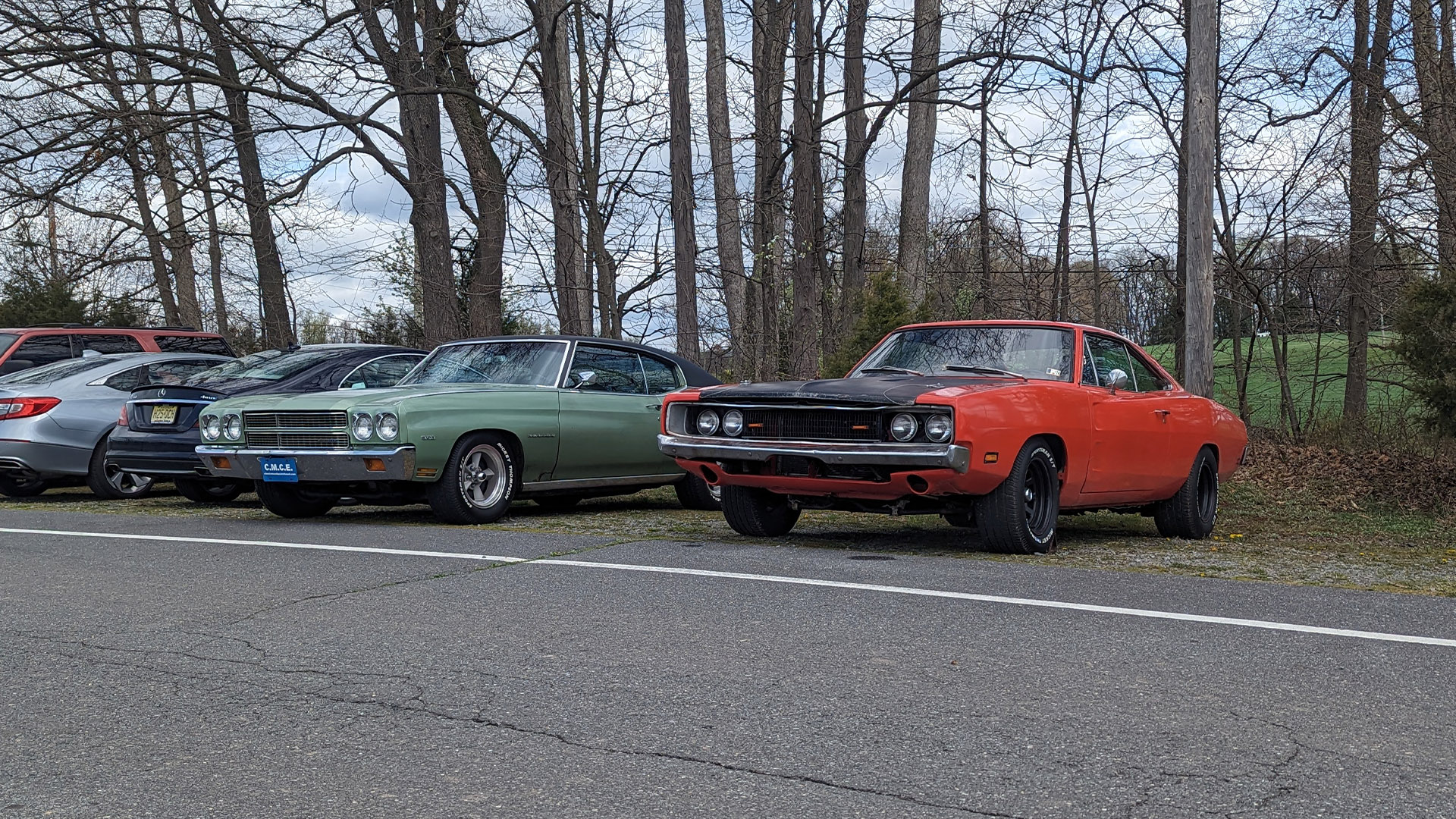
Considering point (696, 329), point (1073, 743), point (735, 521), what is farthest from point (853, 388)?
point (696, 329)

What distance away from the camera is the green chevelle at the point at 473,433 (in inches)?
396

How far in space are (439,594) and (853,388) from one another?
2.91 m

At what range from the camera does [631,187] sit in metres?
21.0

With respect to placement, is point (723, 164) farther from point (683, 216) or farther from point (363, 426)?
point (363, 426)

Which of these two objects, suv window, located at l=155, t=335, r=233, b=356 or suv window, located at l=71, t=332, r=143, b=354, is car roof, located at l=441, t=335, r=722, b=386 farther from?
suv window, located at l=155, t=335, r=233, b=356

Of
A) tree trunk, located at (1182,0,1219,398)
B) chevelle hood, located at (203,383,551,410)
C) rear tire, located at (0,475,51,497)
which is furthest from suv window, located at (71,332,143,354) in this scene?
tree trunk, located at (1182,0,1219,398)

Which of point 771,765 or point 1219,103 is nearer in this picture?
point 771,765

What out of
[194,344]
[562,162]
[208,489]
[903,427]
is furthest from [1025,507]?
[562,162]

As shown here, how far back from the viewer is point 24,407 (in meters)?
13.1

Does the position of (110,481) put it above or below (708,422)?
below

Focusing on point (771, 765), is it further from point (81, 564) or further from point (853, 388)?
point (81, 564)

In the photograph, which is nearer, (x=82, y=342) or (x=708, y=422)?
(x=708, y=422)

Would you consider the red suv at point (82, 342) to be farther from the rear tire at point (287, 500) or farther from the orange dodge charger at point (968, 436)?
the orange dodge charger at point (968, 436)

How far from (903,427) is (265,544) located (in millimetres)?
4193
